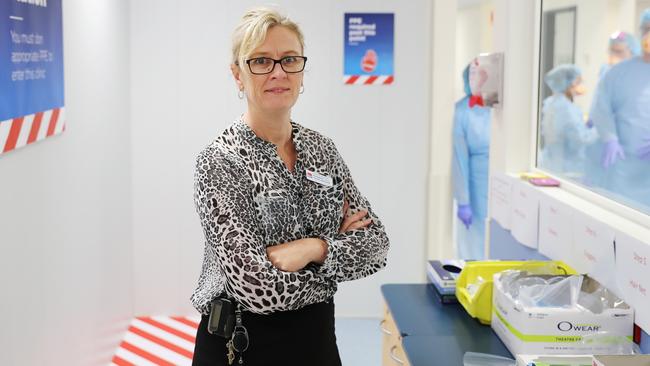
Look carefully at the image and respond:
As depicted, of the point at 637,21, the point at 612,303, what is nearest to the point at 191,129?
the point at 637,21

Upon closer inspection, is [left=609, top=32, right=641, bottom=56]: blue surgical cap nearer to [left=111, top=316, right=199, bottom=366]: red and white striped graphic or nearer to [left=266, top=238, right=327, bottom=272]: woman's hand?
[left=266, top=238, right=327, bottom=272]: woman's hand

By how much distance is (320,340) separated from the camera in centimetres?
204

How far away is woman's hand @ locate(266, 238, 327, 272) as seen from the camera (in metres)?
1.89

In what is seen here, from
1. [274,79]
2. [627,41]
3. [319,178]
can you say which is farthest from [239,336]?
[627,41]

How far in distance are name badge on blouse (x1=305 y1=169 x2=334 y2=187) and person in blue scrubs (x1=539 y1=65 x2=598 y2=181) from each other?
139cm

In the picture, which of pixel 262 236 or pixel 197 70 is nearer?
pixel 262 236

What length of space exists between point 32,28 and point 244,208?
1479 millimetres

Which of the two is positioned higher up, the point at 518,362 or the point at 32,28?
the point at 32,28

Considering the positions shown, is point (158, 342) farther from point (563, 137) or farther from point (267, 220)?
point (267, 220)

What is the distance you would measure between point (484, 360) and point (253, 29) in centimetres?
114

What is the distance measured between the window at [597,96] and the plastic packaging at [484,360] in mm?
666

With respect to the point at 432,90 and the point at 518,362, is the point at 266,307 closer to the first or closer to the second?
the point at 518,362

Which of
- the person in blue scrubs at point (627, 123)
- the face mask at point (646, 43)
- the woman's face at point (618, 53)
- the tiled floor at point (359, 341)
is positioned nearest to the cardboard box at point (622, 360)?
the person in blue scrubs at point (627, 123)

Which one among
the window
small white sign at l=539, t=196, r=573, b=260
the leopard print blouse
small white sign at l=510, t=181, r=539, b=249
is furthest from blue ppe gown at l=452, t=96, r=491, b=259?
the leopard print blouse
